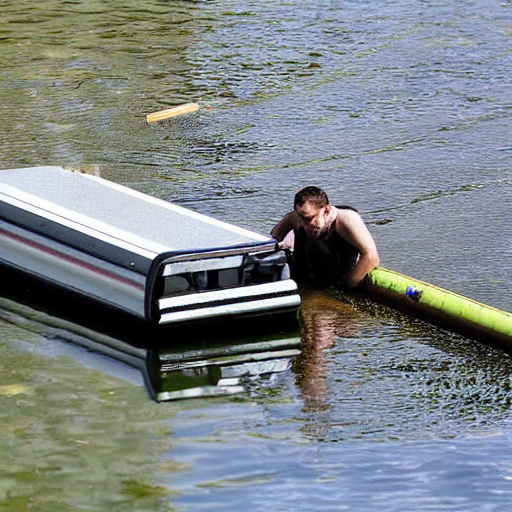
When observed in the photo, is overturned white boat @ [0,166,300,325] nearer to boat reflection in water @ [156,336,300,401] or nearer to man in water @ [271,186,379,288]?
boat reflection in water @ [156,336,300,401]

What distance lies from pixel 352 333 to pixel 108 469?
222 cm

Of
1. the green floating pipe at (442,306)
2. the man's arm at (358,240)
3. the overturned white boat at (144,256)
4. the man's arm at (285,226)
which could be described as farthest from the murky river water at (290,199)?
the man's arm at (285,226)

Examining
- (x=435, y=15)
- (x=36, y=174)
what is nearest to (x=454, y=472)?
(x=36, y=174)

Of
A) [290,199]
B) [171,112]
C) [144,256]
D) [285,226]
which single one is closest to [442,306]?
[285,226]

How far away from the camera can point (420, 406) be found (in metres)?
6.25

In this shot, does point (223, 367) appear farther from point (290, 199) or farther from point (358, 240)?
point (290, 199)

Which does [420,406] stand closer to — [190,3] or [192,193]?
[192,193]

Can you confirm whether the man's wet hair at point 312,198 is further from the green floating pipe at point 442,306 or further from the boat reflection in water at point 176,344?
the boat reflection in water at point 176,344

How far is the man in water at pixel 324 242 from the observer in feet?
25.1

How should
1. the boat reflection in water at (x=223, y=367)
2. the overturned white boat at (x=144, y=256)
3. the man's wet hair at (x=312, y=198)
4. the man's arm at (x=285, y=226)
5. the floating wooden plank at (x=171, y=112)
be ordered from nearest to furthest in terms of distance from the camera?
the boat reflection in water at (x=223, y=367) → the overturned white boat at (x=144, y=256) → the man's wet hair at (x=312, y=198) → the man's arm at (x=285, y=226) → the floating wooden plank at (x=171, y=112)

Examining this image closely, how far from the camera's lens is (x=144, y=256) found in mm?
6852

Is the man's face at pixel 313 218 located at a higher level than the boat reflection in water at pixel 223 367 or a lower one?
higher

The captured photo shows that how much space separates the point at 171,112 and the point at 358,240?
15.5 ft

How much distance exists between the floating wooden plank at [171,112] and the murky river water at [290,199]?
0.39 ft
